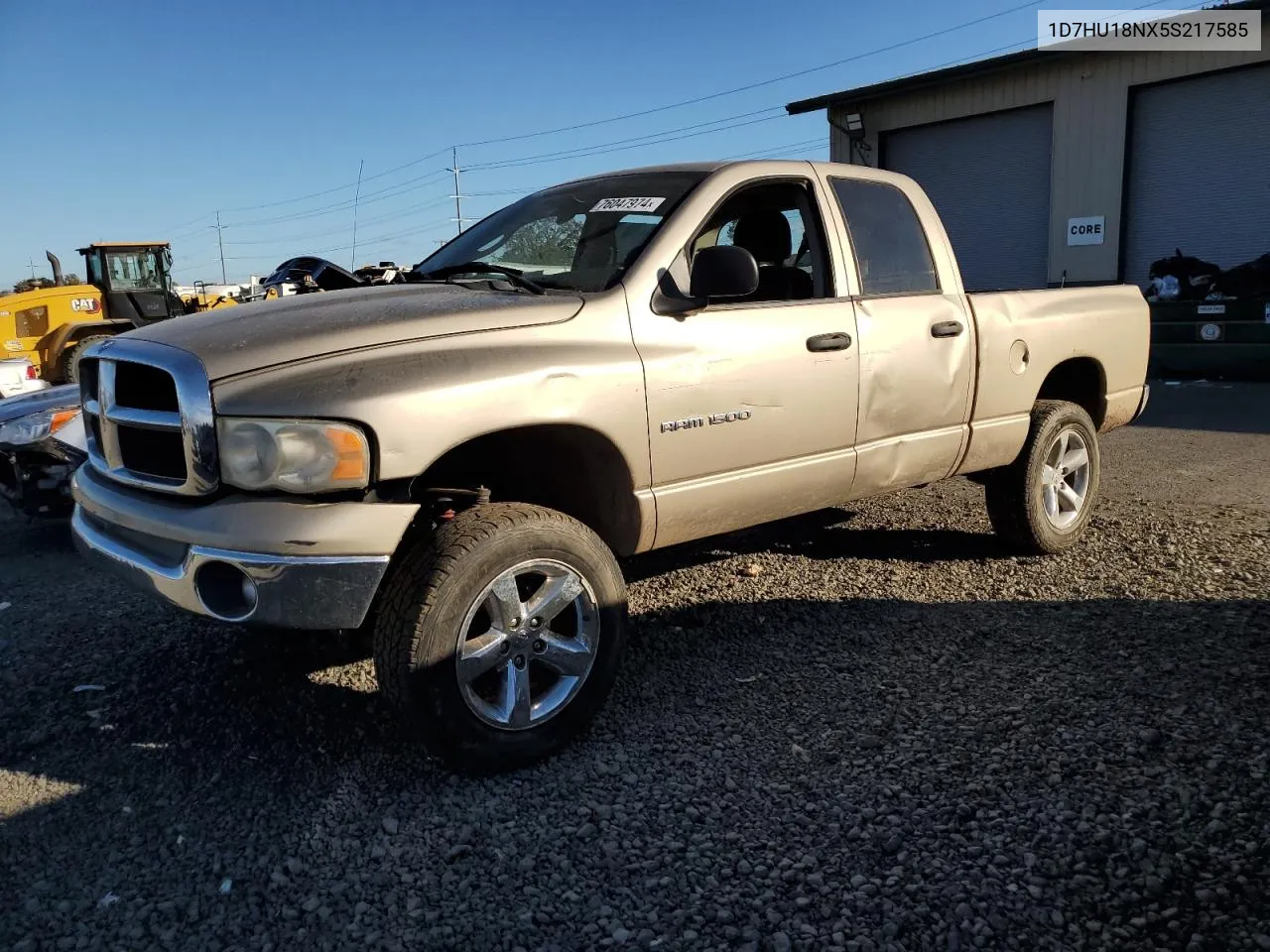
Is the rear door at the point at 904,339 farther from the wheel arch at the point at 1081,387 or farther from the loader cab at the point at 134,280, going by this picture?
the loader cab at the point at 134,280

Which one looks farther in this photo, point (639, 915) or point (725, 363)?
point (725, 363)

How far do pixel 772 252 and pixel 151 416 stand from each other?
9.05 feet

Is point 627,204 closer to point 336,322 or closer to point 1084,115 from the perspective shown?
point 336,322

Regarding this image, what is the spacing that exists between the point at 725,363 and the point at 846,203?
1267 mm

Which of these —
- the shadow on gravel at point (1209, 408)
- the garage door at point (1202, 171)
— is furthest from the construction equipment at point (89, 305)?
the garage door at point (1202, 171)

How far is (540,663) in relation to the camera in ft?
10.6

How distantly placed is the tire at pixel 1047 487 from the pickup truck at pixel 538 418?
0.36 m

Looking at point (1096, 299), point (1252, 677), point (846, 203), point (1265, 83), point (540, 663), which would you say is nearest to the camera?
point (540, 663)

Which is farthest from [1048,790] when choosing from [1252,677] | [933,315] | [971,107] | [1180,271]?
[971,107]

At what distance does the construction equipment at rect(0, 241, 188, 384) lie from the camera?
15.1 metres

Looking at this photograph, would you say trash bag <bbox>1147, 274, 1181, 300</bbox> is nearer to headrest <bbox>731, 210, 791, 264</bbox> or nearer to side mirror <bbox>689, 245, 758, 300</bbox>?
headrest <bbox>731, 210, 791, 264</bbox>

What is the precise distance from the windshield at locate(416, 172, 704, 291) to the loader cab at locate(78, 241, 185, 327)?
13.9m

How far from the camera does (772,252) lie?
4496 mm

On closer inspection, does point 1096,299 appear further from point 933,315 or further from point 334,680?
point 334,680
